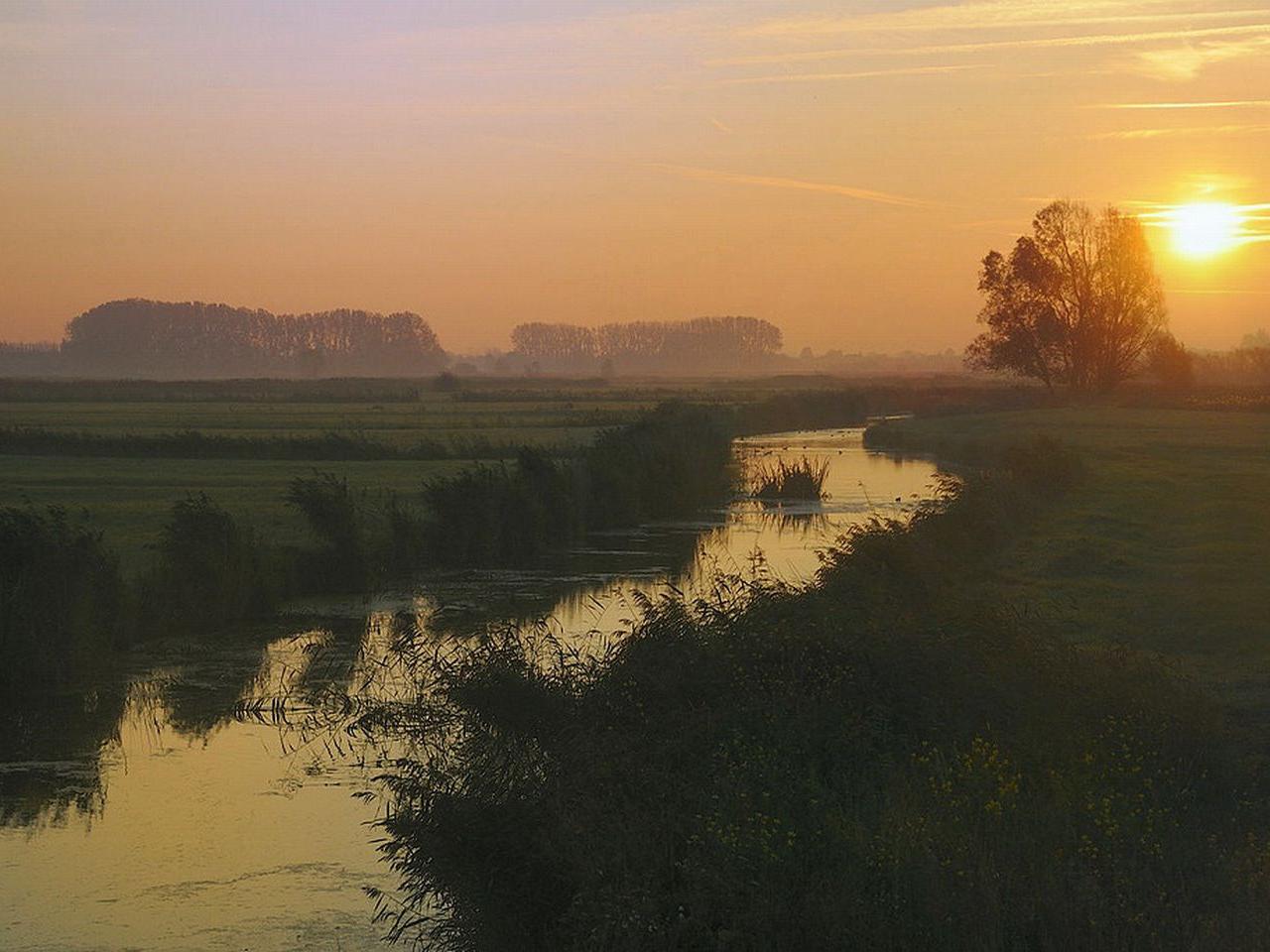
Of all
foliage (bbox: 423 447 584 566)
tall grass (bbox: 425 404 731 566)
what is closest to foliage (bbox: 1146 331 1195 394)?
tall grass (bbox: 425 404 731 566)

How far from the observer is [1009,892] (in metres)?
8.00

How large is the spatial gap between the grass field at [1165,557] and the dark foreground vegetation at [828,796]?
3.85 meters

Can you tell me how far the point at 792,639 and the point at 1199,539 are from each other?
60.0 ft

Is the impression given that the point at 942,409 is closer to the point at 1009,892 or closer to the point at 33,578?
the point at 33,578

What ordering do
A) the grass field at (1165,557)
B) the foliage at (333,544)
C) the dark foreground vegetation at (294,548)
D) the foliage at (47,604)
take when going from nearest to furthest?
the grass field at (1165,557)
the foliage at (47,604)
the dark foreground vegetation at (294,548)
the foliage at (333,544)

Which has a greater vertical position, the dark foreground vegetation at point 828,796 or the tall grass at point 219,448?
the tall grass at point 219,448

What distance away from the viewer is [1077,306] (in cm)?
8256

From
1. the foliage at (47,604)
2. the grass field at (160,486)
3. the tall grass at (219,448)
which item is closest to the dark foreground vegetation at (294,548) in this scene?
the foliage at (47,604)

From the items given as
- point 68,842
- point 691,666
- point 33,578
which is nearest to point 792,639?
point 691,666

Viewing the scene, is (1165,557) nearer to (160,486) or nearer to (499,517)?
(499,517)

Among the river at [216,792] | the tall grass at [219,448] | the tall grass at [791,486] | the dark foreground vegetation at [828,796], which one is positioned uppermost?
the tall grass at [219,448]

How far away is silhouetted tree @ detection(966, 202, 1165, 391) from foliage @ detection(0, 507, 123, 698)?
70316mm

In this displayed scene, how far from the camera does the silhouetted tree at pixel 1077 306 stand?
81.9 m

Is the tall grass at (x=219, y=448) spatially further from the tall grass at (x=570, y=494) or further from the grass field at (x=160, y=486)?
the tall grass at (x=570, y=494)
